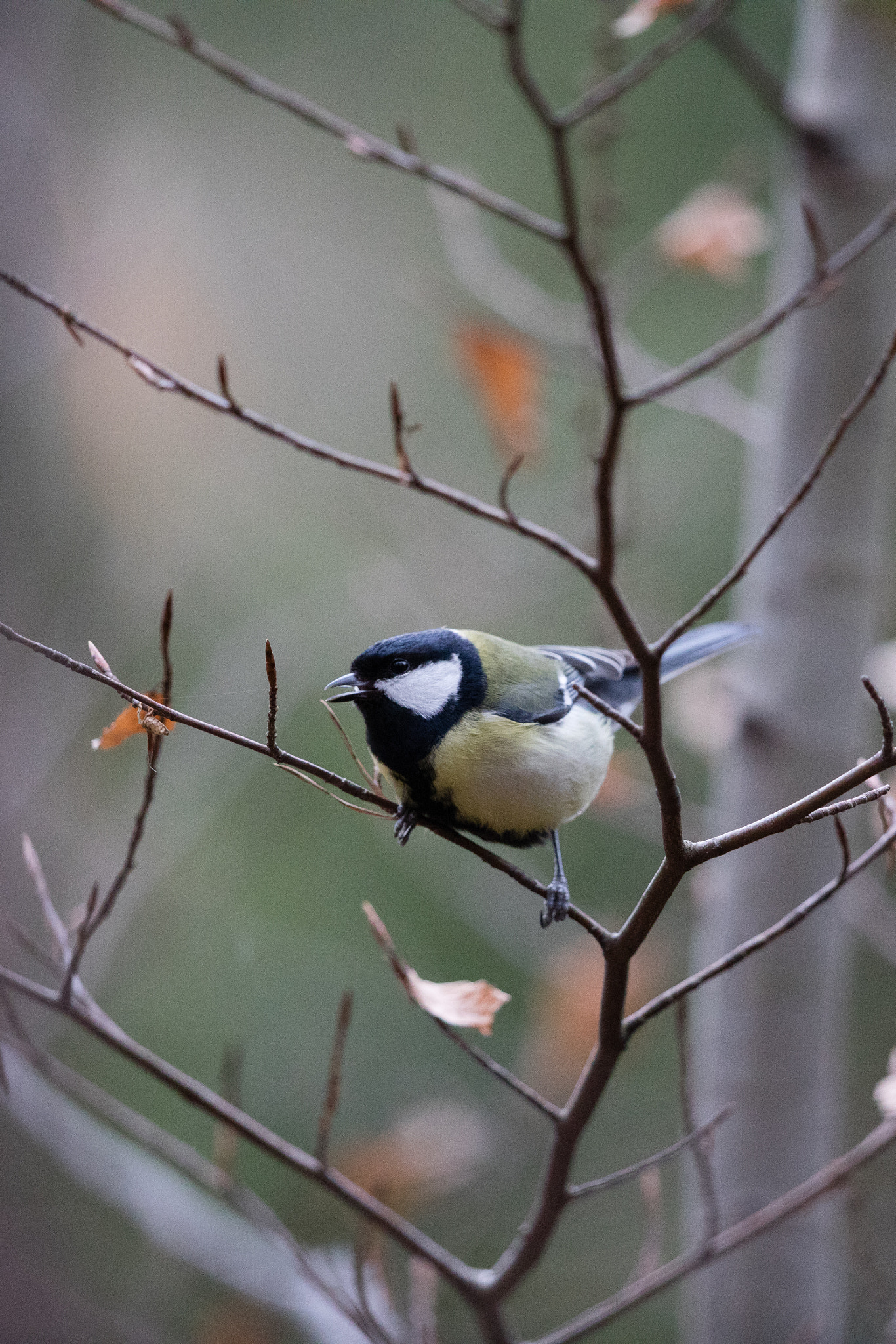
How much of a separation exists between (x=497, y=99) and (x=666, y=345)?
58.2 inches

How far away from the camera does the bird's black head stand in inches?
46.2

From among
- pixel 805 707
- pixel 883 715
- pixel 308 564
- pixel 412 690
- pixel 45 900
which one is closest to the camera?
pixel 883 715

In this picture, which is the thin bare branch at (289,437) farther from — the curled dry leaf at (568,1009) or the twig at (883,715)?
the curled dry leaf at (568,1009)

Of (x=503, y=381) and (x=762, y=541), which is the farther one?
(x=503, y=381)

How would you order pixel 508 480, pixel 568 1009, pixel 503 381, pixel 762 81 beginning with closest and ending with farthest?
pixel 508 480 → pixel 762 81 → pixel 503 381 → pixel 568 1009

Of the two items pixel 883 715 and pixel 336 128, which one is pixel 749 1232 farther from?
pixel 336 128

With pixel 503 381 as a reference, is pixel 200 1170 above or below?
below

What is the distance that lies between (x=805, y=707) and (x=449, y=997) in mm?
1009

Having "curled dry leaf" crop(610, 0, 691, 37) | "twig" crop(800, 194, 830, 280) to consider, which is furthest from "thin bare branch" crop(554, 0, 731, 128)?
"twig" crop(800, 194, 830, 280)

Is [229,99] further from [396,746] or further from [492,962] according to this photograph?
[396,746]

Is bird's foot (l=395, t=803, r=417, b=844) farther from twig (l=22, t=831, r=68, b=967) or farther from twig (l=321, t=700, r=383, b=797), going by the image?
twig (l=22, t=831, r=68, b=967)

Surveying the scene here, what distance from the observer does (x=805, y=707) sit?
1.85 m

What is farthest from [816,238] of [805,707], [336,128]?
[805,707]

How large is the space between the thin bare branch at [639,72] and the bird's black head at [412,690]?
1.68 feet
